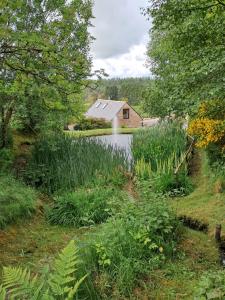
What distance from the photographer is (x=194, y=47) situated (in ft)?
12.0

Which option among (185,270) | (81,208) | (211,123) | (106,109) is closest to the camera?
(185,270)

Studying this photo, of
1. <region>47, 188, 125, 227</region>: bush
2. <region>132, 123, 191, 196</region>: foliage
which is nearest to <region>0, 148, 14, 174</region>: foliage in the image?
<region>47, 188, 125, 227</region>: bush

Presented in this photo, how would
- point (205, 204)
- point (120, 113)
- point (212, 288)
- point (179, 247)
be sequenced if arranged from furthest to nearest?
point (120, 113) < point (205, 204) < point (179, 247) < point (212, 288)

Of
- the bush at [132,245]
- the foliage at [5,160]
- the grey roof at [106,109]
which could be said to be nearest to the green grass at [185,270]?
the bush at [132,245]

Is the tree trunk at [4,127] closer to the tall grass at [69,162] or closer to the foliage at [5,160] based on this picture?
the foliage at [5,160]

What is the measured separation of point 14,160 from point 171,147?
10.7 ft

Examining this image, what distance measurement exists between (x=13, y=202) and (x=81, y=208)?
3.25ft

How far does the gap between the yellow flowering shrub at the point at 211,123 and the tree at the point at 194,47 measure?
0.69 m

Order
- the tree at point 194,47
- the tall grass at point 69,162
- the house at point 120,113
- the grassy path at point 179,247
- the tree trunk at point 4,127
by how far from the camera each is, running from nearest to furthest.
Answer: the grassy path at point 179,247 < the tree at point 194,47 < the tall grass at point 69,162 < the tree trunk at point 4,127 < the house at point 120,113

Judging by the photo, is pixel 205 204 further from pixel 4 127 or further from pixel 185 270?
pixel 4 127

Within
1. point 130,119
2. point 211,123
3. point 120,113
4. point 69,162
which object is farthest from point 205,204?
point 130,119

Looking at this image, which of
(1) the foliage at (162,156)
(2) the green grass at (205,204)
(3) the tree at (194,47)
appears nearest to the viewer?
(3) the tree at (194,47)

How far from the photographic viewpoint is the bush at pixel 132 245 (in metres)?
3.16

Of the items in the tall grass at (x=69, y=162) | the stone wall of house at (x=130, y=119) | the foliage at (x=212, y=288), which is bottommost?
the foliage at (x=212, y=288)
